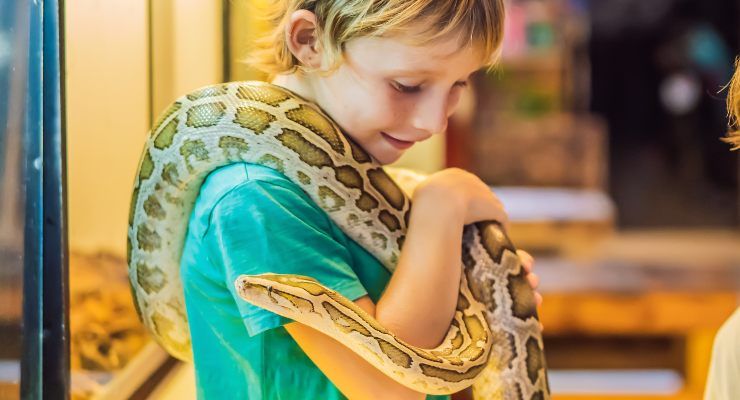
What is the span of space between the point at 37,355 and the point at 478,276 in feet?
2.10

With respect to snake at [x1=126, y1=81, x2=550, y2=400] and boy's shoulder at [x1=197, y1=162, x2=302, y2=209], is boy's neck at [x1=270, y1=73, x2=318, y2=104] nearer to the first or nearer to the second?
snake at [x1=126, y1=81, x2=550, y2=400]

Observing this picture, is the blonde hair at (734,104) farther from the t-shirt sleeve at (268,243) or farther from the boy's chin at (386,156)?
the t-shirt sleeve at (268,243)

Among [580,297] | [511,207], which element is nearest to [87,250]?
[580,297]

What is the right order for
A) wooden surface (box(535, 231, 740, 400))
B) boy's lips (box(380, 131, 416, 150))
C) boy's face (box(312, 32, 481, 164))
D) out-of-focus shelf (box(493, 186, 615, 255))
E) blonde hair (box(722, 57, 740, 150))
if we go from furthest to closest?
out-of-focus shelf (box(493, 186, 615, 255)) < wooden surface (box(535, 231, 740, 400)) < blonde hair (box(722, 57, 740, 150)) < boy's lips (box(380, 131, 416, 150)) < boy's face (box(312, 32, 481, 164))

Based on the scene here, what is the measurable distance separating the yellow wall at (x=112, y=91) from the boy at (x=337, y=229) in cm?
24

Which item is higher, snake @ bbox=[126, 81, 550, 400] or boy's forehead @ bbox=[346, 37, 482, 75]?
boy's forehead @ bbox=[346, 37, 482, 75]

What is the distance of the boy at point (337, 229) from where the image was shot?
1088mm

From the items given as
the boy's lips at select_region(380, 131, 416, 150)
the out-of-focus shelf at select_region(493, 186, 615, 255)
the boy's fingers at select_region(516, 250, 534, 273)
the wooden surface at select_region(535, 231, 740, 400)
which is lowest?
the wooden surface at select_region(535, 231, 740, 400)

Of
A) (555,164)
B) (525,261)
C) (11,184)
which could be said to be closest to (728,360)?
(525,261)

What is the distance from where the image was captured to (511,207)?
535 centimetres

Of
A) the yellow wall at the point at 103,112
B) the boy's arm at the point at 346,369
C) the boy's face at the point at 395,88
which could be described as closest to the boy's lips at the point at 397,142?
the boy's face at the point at 395,88

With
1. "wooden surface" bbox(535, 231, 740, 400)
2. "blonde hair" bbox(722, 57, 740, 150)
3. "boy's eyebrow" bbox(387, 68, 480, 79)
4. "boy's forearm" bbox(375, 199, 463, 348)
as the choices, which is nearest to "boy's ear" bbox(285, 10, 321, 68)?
"boy's eyebrow" bbox(387, 68, 480, 79)

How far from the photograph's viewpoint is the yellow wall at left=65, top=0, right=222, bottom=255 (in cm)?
125

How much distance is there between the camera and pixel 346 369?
3.57ft
